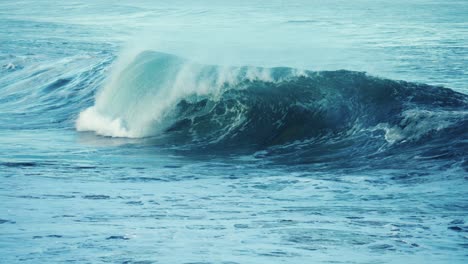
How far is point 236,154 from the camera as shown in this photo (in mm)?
16141

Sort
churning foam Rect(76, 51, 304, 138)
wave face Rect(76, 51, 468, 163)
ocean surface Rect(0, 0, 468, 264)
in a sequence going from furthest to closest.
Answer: churning foam Rect(76, 51, 304, 138) < wave face Rect(76, 51, 468, 163) < ocean surface Rect(0, 0, 468, 264)

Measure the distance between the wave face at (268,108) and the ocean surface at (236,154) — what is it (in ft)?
0.15

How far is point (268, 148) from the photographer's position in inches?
648

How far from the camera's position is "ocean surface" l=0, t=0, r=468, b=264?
30.9ft

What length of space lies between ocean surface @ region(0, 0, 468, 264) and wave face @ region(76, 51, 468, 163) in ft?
0.15

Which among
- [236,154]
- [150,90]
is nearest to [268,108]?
[236,154]

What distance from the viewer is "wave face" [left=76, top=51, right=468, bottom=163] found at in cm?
1622

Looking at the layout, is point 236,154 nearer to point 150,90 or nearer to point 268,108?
point 268,108

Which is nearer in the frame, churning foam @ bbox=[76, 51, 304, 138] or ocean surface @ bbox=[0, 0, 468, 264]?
ocean surface @ bbox=[0, 0, 468, 264]

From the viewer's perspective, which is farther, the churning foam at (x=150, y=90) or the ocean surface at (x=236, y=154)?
the churning foam at (x=150, y=90)

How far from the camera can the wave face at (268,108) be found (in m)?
16.2

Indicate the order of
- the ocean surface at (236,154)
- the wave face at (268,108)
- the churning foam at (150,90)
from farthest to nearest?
the churning foam at (150,90), the wave face at (268,108), the ocean surface at (236,154)

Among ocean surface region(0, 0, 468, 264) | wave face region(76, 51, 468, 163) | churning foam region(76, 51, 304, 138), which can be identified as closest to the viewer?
ocean surface region(0, 0, 468, 264)

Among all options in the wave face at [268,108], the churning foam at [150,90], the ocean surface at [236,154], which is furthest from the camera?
the churning foam at [150,90]
